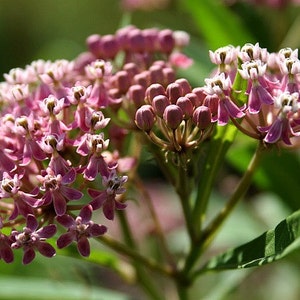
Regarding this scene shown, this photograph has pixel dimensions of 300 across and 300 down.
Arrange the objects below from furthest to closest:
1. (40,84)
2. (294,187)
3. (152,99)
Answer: (294,187) < (40,84) < (152,99)

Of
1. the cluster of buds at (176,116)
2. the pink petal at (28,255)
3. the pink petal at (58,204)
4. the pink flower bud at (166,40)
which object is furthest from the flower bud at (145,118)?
the pink flower bud at (166,40)

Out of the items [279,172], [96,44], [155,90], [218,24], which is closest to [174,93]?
[155,90]

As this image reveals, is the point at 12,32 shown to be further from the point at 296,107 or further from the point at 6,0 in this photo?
the point at 296,107

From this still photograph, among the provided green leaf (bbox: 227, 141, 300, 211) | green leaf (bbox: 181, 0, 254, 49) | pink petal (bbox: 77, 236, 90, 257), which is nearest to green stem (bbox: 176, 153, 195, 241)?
pink petal (bbox: 77, 236, 90, 257)

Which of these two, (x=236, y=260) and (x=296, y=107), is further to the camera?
(x=236, y=260)

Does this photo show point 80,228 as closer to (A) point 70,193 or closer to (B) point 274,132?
(A) point 70,193

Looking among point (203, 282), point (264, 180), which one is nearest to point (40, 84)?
point (264, 180)
